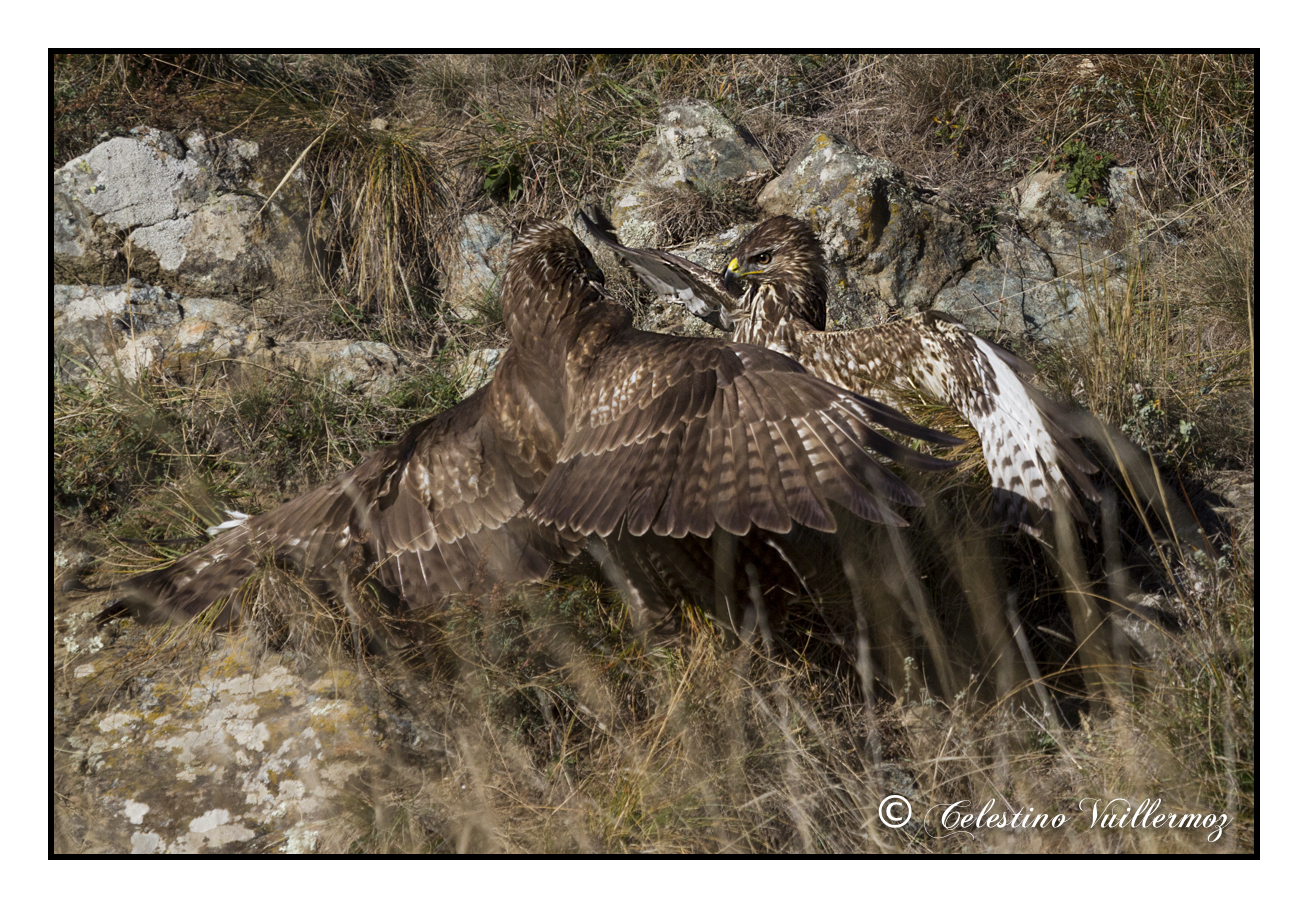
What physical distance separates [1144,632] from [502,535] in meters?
2.45

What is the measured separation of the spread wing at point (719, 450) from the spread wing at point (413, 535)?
58 centimetres

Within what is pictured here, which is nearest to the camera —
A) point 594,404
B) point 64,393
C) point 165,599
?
point 594,404

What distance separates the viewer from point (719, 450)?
291 cm

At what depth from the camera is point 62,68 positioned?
18.2ft

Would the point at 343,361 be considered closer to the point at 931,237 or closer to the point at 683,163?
the point at 683,163

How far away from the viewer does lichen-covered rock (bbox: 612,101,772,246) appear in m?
6.05

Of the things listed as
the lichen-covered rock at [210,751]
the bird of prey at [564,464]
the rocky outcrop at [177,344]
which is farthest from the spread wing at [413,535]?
the rocky outcrop at [177,344]

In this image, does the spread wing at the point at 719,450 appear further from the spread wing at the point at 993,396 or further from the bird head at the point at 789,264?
the bird head at the point at 789,264

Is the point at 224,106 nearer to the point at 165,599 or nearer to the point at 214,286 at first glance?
the point at 214,286

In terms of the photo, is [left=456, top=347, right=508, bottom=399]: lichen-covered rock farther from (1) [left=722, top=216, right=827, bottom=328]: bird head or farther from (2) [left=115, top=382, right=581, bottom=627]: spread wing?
(1) [left=722, top=216, right=827, bottom=328]: bird head

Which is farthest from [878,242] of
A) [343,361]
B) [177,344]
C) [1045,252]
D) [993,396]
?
[177,344]

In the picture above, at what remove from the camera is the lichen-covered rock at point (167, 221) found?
5.52 m

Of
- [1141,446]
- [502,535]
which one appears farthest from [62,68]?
[1141,446]

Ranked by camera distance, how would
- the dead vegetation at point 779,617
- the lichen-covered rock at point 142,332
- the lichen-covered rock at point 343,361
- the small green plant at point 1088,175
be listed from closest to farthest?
the dead vegetation at point 779,617 < the lichen-covered rock at point 142,332 < the lichen-covered rock at point 343,361 < the small green plant at point 1088,175
